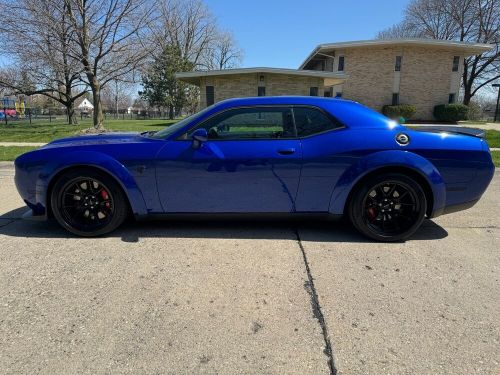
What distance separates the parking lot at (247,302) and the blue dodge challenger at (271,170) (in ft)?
1.12

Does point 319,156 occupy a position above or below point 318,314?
above

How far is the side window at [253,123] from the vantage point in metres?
3.54

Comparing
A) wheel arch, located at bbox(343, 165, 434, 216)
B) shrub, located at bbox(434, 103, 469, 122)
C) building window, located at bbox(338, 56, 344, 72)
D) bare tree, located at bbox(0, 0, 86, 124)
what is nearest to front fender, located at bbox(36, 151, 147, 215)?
wheel arch, located at bbox(343, 165, 434, 216)

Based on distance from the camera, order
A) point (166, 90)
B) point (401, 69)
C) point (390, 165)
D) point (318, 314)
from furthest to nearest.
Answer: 1. point (166, 90)
2. point (401, 69)
3. point (390, 165)
4. point (318, 314)

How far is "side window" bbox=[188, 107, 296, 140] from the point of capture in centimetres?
354

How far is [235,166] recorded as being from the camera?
3.42m

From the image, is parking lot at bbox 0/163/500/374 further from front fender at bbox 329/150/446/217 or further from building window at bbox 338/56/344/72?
building window at bbox 338/56/344/72

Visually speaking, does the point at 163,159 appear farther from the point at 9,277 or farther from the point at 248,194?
the point at 9,277

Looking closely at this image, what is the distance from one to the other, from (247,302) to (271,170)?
1397 mm

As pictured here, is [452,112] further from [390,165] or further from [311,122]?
[311,122]

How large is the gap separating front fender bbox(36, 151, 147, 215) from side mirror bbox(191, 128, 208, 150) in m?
0.74

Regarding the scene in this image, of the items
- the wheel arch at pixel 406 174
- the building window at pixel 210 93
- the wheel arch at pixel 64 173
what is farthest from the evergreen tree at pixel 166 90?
the wheel arch at pixel 406 174

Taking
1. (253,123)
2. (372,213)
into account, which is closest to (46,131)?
(253,123)

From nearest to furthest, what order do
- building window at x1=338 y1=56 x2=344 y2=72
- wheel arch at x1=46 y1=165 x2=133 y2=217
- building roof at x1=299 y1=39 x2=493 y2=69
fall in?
wheel arch at x1=46 y1=165 x2=133 y2=217, building roof at x1=299 y1=39 x2=493 y2=69, building window at x1=338 y1=56 x2=344 y2=72
